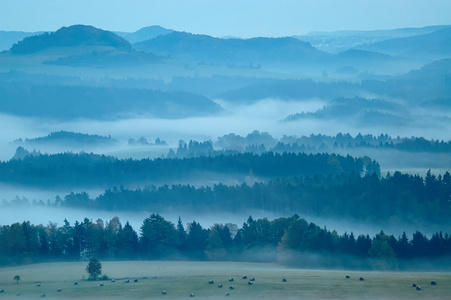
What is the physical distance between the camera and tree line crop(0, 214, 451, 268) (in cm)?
9912

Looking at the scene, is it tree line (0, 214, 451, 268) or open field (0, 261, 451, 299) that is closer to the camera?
open field (0, 261, 451, 299)

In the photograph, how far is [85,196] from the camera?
168500 millimetres

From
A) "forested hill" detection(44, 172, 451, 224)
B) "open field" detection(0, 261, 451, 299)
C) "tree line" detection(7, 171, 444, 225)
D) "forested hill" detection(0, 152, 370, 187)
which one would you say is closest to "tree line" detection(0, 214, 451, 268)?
"open field" detection(0, 261, 451, 299)

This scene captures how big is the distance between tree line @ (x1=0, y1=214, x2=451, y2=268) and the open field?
9.42 meters

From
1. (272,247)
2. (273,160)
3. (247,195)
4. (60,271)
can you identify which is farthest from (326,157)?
(60,271)

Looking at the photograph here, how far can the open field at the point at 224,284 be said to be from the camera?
243 ft

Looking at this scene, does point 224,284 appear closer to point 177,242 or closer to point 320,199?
point 177,242

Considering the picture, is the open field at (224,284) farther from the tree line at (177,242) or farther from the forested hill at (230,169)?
the forested hill at (230,169)

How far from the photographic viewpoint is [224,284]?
7894 centimetres

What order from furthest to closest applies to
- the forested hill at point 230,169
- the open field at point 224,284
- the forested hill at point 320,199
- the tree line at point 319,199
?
the forested hill at point 230,169 → the tree line at point 319,199 → the forested hill at point 320,199 → the open field at point 224,284

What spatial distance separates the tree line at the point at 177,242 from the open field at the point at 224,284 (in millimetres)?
9424

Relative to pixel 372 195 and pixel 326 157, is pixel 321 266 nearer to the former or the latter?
pixel 372 195

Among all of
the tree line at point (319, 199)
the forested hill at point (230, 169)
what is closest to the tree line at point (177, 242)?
the tree line at point (319, 199)

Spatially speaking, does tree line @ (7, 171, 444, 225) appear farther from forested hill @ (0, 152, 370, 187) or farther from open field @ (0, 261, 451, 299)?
open field @ (0, 261, 451, 299)
